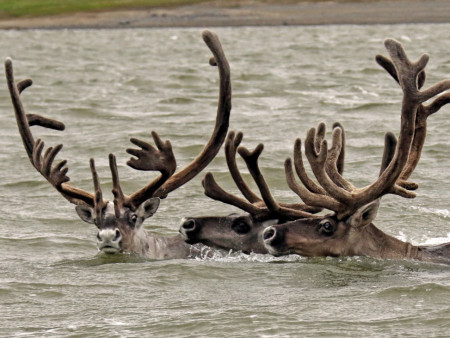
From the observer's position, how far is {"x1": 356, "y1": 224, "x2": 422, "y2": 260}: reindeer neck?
899 cm

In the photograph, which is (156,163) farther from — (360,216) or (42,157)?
(360,216)

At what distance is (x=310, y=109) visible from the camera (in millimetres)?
19375

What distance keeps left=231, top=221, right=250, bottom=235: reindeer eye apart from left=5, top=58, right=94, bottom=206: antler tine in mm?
1181

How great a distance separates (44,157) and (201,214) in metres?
2.60

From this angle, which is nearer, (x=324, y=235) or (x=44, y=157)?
(x=324, y=235)

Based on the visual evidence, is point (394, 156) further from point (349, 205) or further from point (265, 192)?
point (265, 192)

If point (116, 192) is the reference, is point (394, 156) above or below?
above

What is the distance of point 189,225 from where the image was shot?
9.23 metres

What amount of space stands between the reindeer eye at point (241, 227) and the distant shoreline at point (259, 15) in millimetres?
39107

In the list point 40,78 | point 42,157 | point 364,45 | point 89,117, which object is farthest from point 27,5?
point 42,157

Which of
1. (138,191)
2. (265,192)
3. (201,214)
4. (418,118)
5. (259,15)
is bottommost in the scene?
(201,214)

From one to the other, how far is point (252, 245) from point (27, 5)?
170 feet

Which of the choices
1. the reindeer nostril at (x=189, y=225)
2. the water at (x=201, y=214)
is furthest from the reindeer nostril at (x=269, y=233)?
the reindeer nostril at (x=189, y=225)

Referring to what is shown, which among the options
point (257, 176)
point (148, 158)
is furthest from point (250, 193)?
point (148, 158)
